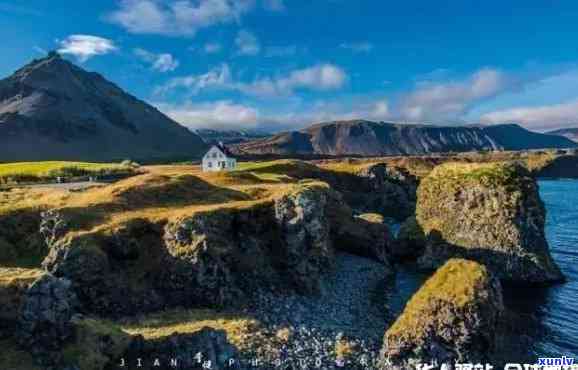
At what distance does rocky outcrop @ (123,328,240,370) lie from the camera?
33.4m

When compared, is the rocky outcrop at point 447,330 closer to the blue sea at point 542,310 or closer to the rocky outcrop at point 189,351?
the blue sea at point 542,310

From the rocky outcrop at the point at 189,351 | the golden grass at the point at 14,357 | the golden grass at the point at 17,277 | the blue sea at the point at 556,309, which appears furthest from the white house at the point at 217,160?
the golden grass at the point at 14,357

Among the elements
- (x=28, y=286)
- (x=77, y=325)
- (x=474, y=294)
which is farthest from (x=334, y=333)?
(x=28, y=286)

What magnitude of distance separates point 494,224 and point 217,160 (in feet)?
214

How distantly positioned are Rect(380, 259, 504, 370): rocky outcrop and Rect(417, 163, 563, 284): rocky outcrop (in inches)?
1081

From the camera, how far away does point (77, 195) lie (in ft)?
193

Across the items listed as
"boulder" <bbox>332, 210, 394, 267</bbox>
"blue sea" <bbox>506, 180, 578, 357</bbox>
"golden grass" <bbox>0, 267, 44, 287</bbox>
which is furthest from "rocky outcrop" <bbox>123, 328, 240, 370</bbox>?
"boulder" <bbox>332, 210, 394, 267</bbox>

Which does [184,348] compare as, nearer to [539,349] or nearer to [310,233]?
[310,233]

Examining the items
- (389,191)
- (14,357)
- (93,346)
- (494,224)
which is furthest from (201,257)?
(389,191)

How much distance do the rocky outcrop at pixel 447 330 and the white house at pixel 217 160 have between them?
79.4 meters

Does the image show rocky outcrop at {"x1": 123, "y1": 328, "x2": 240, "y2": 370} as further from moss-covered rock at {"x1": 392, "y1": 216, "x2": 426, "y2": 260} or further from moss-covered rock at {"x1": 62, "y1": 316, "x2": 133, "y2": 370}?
moss-covered rock at {"x1": 392, "y1": 216, "x2": 426, "y2": 260}

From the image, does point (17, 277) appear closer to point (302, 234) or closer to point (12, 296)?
point (12, 296)

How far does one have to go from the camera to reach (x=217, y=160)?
114m

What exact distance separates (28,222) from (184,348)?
25.2m
